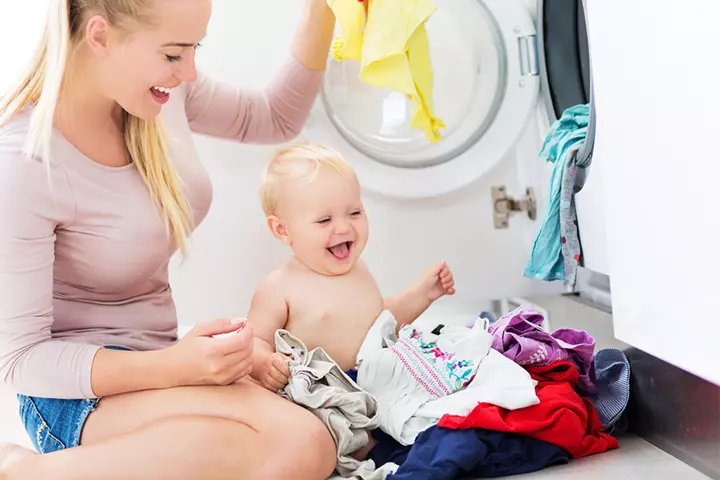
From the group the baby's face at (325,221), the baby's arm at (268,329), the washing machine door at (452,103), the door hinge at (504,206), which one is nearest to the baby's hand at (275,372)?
the baby's arm at (268,329)

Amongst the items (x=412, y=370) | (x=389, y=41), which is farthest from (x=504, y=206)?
(x=412, y=370)

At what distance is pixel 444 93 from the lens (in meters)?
1.84

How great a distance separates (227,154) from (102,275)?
0.78 metres

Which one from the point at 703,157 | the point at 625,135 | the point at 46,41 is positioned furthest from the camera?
the point at 46,41

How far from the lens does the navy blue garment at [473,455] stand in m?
1.04

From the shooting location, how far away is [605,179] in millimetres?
1047

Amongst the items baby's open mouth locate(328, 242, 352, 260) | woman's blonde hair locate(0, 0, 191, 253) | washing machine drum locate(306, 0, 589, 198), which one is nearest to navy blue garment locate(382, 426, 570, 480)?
baby's open mouth locate(328, 242, 352, 260)

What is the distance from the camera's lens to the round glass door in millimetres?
1817

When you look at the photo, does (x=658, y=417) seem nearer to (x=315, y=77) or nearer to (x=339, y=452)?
(x=339, y=452)

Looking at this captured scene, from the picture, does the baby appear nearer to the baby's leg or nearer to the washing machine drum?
the baby's leg

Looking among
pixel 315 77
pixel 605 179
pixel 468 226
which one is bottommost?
pixel 468 226

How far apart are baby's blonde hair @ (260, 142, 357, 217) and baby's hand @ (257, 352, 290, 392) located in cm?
30

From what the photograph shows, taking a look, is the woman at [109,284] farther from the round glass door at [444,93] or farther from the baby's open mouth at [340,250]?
the round glass door at [444,93]

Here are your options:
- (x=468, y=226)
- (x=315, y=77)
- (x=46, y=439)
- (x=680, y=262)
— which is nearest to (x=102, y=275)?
(x=46, y=439)
